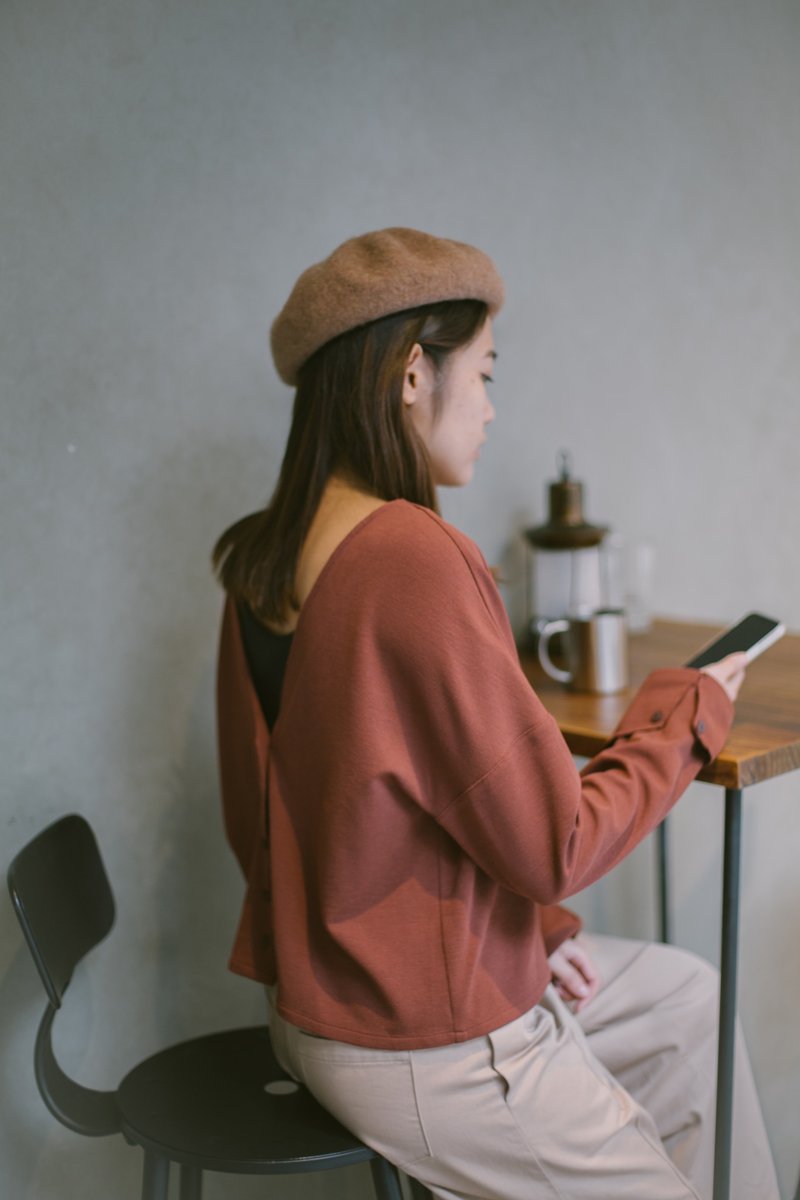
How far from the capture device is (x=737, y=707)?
4.41ft

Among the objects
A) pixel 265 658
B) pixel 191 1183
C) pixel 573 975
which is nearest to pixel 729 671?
pixel 573 975

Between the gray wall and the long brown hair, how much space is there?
37cm

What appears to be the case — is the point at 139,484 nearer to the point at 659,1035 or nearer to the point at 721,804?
the point at 659,1035

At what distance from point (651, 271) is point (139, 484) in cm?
108

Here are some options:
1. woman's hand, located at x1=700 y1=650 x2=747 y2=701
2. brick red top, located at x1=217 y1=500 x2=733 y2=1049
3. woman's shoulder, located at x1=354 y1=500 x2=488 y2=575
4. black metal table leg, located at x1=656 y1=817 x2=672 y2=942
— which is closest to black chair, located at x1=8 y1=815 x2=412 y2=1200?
brick red top, located at x1=217 y1=500 x2=733 y2=1049

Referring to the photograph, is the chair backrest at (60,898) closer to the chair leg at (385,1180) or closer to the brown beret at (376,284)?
the chair leg at (385,1180)

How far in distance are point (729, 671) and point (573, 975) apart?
390 millimetres

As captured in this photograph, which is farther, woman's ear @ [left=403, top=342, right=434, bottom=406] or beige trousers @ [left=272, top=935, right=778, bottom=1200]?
woman's ear @ [left=403, top=342, right=434, bottom=406]

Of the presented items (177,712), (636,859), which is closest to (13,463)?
(177,712)

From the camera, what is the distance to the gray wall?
137 centimetres

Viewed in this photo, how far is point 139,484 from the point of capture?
1442mm

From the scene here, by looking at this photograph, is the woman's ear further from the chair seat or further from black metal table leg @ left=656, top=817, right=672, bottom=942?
black metal table leg @ left=656, top=817, right=672, bottom=942

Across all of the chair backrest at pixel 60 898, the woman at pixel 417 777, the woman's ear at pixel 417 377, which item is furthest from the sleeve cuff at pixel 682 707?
the chair backrest at pixel 60 898

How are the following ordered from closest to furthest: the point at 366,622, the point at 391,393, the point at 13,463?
1. the point at 366,622
2. the point at 391,393
3. the point at 13,463
